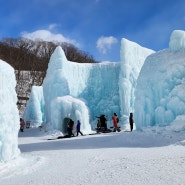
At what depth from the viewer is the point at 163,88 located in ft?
46.8

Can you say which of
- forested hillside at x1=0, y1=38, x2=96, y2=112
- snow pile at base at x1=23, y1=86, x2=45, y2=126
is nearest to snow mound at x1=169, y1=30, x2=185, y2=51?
snow pile at base at x1=23, y1=86, x2=45, y2=126

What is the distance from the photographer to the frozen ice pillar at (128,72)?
2625 centimetres

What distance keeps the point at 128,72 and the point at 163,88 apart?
42.0 ft

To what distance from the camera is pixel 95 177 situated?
21.7 ft

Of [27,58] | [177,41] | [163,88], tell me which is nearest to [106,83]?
[177,41]

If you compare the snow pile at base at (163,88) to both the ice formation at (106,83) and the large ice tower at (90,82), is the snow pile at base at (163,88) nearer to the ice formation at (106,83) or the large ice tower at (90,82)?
the ice formation at (106,83)

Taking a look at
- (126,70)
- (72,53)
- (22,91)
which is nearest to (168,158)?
(126,70)

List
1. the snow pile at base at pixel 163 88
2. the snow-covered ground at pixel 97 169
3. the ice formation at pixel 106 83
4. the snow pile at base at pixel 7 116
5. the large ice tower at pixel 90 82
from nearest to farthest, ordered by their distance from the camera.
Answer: the snow-covered ground at pixel 97 169 < the snow pile at base at pixel 7 116 < the snow pile at base at pixel 163 88 < the ice formation at pixel 106 83 < the large ice tower at pixel 90 82

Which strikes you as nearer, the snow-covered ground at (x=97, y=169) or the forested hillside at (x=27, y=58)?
the snow-covered ground at (x=97, y=169)

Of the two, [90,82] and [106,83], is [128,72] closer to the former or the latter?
[106,83]

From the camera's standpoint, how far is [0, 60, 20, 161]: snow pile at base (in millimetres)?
8391

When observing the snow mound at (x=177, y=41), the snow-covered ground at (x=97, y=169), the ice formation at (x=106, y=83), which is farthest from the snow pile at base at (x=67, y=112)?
the snow-covered ground at (x=97, y=169)

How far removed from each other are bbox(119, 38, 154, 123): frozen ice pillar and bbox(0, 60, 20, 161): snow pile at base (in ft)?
56.4

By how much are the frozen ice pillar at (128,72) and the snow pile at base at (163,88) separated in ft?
35.3
